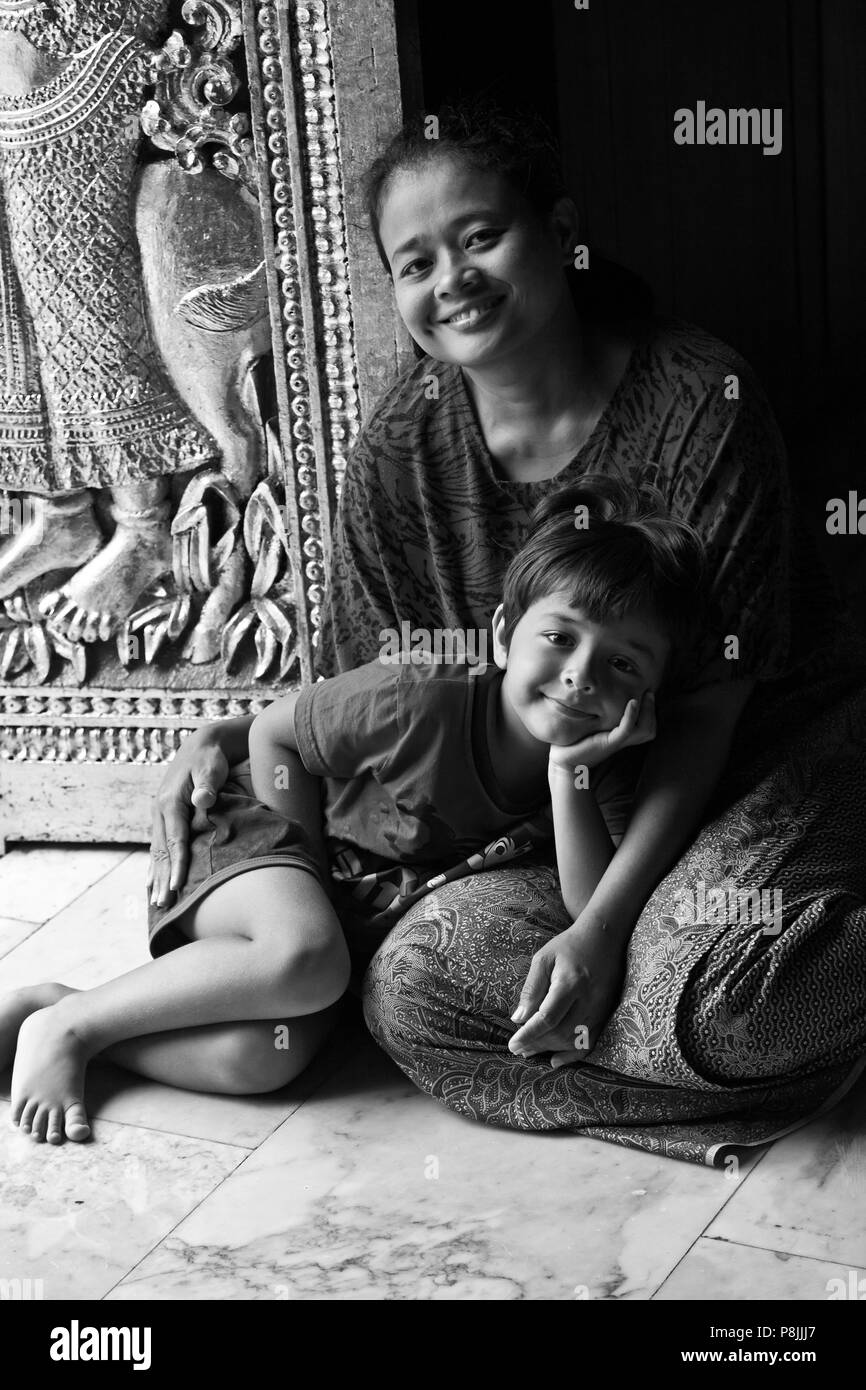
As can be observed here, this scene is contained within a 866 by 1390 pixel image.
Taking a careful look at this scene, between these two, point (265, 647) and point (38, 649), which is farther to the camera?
point (38, 649)

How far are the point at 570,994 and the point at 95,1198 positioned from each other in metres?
0.55

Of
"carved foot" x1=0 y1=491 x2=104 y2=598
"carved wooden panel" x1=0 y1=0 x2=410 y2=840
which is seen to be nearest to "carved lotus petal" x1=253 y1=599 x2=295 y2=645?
"carved wooden panel" x1=0 y1=0 x2=410 y2=840

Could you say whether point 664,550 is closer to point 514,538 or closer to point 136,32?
point 514,538

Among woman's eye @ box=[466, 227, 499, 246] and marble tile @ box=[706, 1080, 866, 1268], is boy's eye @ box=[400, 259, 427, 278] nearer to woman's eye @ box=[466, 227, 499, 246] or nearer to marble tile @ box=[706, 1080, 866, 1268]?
woman's eye @ box=[466, 227, 499, 246]

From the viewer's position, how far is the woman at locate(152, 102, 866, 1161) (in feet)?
5.43

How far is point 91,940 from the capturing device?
2268 mm

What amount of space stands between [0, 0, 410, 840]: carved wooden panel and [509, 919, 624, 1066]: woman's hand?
0.79 metres

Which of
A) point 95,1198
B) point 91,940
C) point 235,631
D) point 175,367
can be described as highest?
point 175,367

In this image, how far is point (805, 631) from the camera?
6.32ft

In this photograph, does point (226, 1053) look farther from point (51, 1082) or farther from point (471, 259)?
point (471, 259)

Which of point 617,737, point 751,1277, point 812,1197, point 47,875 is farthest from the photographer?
point 47,875

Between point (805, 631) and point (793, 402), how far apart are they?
1.50 m

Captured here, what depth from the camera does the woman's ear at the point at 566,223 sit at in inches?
71.4
